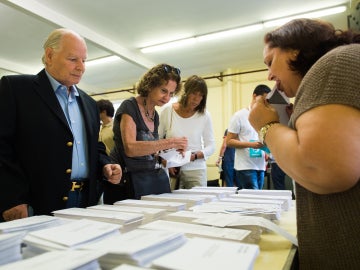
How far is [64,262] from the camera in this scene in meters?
0.44

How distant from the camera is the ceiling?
4035 millimetres

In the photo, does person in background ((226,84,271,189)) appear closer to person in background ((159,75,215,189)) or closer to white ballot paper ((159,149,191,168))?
person in background ((159,75,215,189))

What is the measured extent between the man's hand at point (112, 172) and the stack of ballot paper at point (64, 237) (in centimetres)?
62

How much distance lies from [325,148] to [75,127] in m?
1.06

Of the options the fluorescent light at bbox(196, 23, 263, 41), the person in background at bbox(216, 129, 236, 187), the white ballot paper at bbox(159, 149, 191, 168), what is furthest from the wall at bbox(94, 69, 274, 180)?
the white ballot paper at bbox(159, 149, 191, 168)

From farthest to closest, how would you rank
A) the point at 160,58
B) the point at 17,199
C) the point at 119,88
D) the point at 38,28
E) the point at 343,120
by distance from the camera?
the point at 119,88 < the point at 160,58 < the point at 38,28 < the point at 17,199 < the point at 343,120

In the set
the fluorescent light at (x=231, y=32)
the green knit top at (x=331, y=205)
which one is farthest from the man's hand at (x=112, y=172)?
the fluorescent light at (x=231, y=32)

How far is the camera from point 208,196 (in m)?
1.24

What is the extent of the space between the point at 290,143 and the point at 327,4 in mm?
4274

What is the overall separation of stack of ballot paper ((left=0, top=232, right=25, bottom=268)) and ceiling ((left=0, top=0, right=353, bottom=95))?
3.82 metres

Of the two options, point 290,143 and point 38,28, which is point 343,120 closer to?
point 290,143

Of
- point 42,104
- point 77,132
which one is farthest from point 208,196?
point 42,104

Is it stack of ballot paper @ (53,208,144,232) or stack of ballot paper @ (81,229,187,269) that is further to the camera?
stack of ballot paper @ (53,208,144,232)

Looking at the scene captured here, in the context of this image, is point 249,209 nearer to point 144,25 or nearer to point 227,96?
point 144,25
